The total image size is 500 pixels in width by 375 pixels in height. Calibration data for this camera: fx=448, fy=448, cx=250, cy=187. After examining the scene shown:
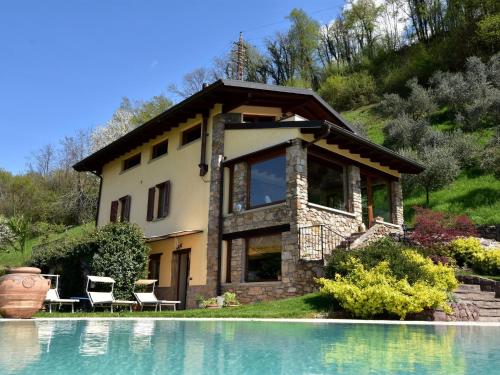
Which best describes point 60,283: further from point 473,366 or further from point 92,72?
point 473,366

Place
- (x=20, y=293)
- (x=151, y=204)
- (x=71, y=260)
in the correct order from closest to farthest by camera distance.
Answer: (x=20, y=293), (x=71, y=260), (x=151, y=204)

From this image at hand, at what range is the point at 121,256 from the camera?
45.9ft

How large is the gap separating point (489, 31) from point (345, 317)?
3437 cm

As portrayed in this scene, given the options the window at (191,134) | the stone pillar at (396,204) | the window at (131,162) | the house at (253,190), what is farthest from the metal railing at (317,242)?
the window at (131,162)

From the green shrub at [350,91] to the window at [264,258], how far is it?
3045cm

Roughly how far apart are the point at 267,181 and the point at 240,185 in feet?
3.35

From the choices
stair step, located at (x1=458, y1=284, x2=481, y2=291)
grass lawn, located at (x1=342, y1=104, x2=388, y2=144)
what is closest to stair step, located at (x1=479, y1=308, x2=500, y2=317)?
stair step, located at (x1=458, y1=284, x2=481, y2=291)

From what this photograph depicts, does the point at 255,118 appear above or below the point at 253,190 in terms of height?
above

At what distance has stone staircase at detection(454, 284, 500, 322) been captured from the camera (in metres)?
9.66

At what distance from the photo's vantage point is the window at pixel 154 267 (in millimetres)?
17328

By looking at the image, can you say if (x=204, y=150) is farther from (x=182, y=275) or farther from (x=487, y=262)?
(x=487, y=262)

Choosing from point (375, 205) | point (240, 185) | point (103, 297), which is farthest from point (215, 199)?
point (375, 205)

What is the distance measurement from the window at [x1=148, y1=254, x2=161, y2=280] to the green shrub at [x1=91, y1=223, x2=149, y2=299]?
2.82m

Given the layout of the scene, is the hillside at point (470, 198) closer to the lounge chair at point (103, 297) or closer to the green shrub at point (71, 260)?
the lounge chair at point (103, 297)
